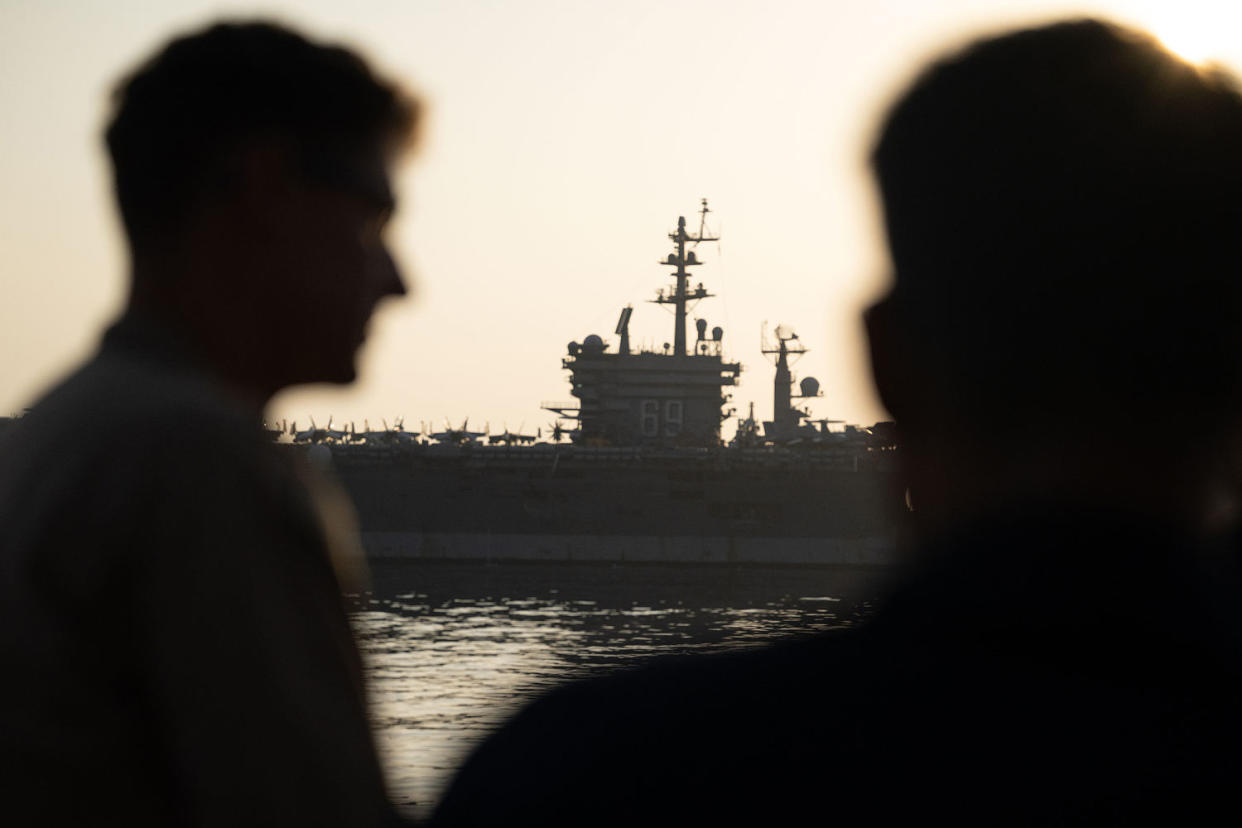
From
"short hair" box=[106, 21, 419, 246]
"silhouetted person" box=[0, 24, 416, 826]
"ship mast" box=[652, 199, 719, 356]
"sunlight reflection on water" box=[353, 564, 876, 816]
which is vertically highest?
"ship mast" box=[652, 199, 719, 356]

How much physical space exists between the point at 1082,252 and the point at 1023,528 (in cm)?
21

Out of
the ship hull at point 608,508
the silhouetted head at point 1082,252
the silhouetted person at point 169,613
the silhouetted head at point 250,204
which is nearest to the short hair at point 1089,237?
the silhouetted head at point 1082,252

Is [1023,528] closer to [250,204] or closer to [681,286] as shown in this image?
[250,204]

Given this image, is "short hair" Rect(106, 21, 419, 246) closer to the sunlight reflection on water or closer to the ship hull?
the sunlight reflection on water

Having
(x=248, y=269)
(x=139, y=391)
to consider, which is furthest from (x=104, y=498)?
(x=248, y=269)

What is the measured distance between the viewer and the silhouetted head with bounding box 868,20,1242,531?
39.6 inches

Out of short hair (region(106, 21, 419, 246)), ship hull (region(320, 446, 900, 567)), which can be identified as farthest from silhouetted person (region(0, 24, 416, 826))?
ship hull (region(320, 446, 900, 567))

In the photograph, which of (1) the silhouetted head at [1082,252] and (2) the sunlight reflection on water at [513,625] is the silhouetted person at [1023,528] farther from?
(2) the sunlight reflection on water at [513,625]

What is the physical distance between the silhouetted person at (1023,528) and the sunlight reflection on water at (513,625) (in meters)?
13.7

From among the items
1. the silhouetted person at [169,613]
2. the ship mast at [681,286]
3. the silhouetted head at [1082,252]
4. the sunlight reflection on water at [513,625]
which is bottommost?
the sunlight reflection on water at [513,625]

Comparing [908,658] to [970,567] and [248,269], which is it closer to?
[970,567]

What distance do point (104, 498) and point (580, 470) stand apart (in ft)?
162

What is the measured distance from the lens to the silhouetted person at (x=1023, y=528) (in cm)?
88

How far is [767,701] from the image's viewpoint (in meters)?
0.91
